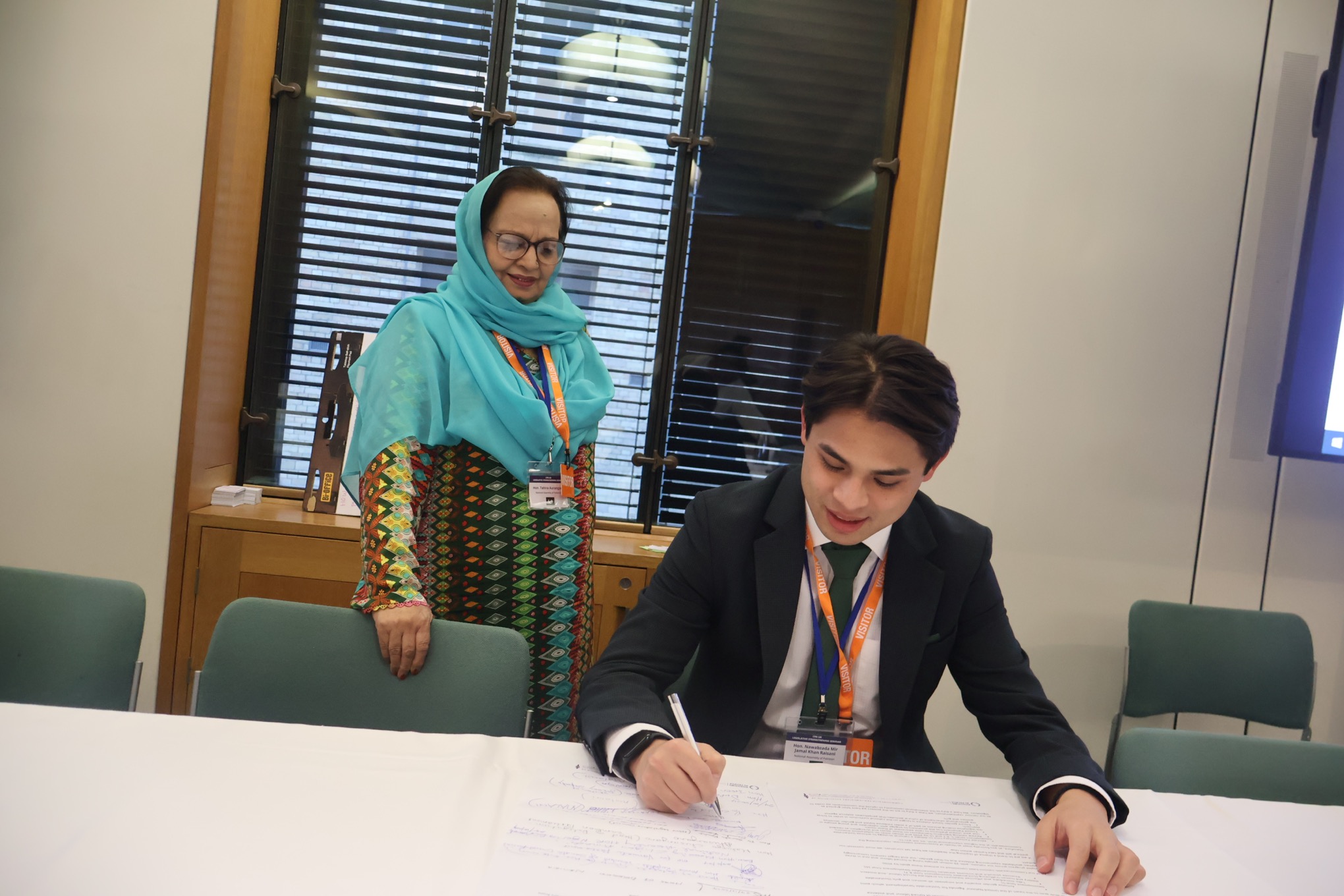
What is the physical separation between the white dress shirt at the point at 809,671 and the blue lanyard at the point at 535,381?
0.71 meters

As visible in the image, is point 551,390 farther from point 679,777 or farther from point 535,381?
point 679,777

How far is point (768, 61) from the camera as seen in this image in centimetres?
337

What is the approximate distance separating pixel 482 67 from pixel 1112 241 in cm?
227

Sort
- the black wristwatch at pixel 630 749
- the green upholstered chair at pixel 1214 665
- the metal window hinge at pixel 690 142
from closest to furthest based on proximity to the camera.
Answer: the black wristwatch at pixel 630 749, the green upholstered chair at pixel 1214 665, the metal window hinge at pixel 690 142

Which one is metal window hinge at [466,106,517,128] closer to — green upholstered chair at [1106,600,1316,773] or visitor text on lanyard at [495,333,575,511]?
visitor text on lanyard at [495,333,575,511]

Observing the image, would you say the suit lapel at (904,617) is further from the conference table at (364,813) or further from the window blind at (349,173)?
the window blind at (349,173)

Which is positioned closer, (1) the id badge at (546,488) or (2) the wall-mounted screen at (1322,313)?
(1) the id badge at (546,488)

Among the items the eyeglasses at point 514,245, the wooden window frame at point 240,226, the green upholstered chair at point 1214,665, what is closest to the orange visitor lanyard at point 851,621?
the eyeglasses at point 514,245

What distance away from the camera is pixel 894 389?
4.59ft

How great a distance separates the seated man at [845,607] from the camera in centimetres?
141

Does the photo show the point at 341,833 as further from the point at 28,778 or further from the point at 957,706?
the point at 957,706

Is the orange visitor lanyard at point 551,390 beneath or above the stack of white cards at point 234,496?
above

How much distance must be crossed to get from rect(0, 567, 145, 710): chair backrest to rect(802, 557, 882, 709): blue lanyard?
122 cm

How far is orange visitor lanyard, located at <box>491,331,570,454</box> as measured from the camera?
2014mm
